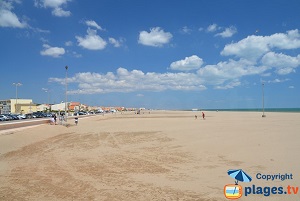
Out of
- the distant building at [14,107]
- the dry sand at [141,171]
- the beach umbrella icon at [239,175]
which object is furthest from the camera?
the distant building at [14,107]

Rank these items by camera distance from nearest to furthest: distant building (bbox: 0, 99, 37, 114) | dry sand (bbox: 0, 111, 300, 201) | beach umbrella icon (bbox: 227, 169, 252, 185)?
dry sand (bbox: 0, 111, 300, 201)
beach umbrella icon (bbox: 227, 169, 252, 185)
distant building (bbox: 0, 99, 37, 114)

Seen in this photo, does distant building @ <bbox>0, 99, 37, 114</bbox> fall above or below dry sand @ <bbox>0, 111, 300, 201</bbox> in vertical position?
above

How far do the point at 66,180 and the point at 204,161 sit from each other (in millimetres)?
5692

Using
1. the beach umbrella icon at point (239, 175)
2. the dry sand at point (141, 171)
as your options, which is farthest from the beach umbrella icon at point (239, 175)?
the dry sand at point (141, 171)

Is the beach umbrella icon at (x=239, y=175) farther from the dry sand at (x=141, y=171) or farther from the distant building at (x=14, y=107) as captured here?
the distant building at (x=14, y=107)

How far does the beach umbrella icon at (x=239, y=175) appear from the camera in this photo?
8.33 m

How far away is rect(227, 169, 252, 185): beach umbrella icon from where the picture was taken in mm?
8328

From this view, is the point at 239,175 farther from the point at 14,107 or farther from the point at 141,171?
the point at 14,107

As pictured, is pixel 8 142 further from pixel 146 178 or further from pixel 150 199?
pixel 150 199

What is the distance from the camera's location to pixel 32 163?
11.8 metres

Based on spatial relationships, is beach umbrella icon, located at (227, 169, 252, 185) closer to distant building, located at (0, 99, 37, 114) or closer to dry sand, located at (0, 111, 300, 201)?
dry sand, located at (0, 111, 300, 201)

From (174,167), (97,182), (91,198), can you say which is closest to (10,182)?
(97,182)

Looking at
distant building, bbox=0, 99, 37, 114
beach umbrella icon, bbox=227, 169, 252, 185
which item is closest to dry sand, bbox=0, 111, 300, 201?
beach umbrella icon, bbox=227, 169, 252, 185

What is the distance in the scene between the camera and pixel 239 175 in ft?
29.0
